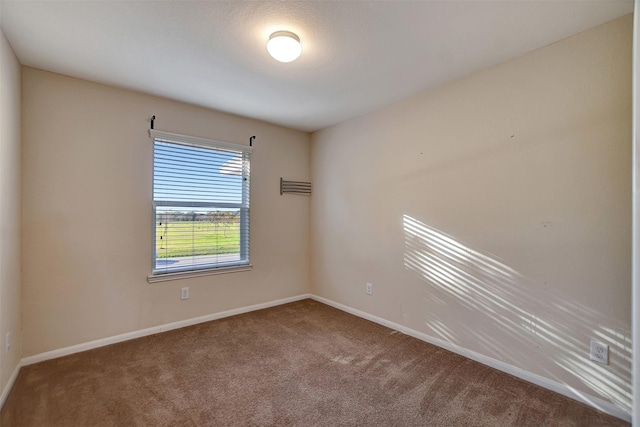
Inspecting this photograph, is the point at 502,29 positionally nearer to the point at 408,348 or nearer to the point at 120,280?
the point at 408,348

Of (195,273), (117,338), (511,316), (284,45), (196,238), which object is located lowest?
(117,338)

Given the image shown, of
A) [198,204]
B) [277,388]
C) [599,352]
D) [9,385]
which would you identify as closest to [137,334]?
[9,385]

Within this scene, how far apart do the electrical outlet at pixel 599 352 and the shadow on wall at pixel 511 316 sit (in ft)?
0.08

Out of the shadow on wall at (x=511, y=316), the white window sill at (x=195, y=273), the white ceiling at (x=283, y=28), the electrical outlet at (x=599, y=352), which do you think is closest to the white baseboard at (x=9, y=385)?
the white window sill at (x=195, y=273)

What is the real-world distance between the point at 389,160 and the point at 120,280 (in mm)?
2981

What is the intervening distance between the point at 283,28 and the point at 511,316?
266 cm

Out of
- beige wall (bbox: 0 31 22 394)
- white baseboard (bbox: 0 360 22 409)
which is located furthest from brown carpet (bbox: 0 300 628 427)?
beige wall (bbox: 0 31 22 394)

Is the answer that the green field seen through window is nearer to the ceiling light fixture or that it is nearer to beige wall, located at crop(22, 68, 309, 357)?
beige wall, located at crop(22, 68, 309, 357)

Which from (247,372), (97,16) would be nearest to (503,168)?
(247,372)

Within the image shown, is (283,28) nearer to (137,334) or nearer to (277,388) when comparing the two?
(277,388)

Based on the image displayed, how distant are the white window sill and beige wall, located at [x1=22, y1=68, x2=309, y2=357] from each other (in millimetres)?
60

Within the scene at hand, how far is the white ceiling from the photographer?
1.77m

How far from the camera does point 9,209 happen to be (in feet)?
6.89

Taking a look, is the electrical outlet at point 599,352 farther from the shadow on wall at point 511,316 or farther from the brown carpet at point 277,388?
the brown carpet at point 277,388
